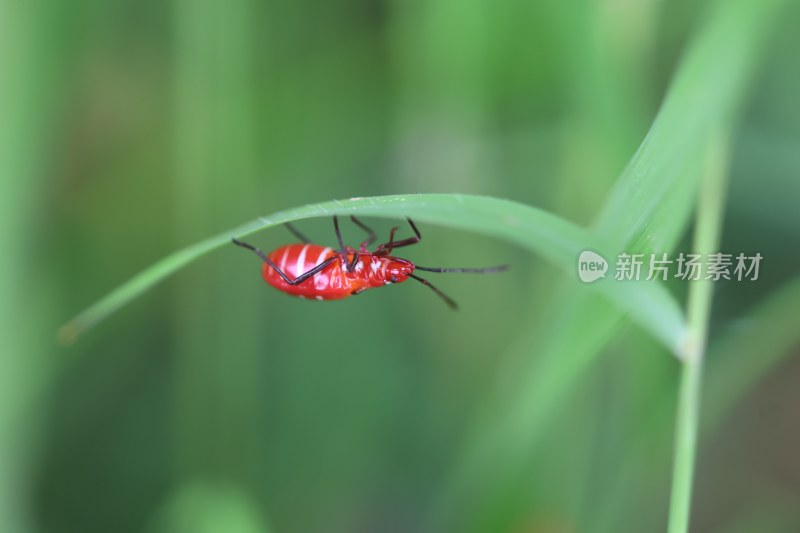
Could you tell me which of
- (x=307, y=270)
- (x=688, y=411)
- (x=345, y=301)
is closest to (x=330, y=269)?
(x=307, y=270)

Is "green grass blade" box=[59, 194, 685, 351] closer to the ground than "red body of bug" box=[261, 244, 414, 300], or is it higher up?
higher up

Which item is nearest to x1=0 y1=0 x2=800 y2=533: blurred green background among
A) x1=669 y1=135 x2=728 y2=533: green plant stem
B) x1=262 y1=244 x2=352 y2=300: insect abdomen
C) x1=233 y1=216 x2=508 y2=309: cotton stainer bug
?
x1=233 y1=216 x2=508 y2=309: cotton stainer bug

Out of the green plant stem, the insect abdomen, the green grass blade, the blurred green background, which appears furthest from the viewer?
the blurred green background

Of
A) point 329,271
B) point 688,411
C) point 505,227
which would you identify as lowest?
point 688,411

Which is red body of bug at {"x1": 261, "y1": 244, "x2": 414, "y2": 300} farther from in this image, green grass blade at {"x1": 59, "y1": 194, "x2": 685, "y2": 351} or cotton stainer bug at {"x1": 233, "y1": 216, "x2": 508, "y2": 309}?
green grass blade at {"x1": 59, "y1": 194, "x2": 685, "y2": 351}

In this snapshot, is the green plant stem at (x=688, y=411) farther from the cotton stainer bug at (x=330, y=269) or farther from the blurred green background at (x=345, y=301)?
the blurred green background at (x=345, y=301)

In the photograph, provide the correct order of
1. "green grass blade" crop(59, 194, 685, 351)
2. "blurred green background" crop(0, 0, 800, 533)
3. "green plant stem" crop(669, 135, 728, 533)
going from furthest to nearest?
"blurred green background" crop(0, 0, 800, 533)
"green plant stem" crop(669, 135, 728, 533)
"green grass blade" crop(59, 194, 685, 351)

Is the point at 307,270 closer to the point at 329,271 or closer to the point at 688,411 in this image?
the point at 329,271

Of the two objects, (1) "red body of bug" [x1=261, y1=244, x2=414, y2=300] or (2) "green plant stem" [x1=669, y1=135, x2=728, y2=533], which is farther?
(1) "red body of bug" [x1=261, y1=244, x2=414, y2=300]

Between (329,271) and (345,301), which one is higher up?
(329,271)
